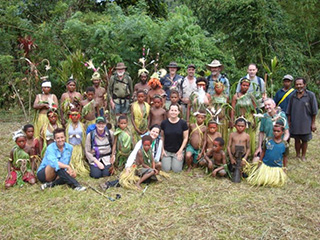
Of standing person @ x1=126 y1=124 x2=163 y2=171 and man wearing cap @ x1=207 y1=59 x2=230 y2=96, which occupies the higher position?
man wearing cap @ x1=207 y1=59 x2=230 y2=96

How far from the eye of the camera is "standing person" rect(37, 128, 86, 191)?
455 cm

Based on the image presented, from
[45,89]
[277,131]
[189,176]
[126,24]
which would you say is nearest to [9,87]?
[126,24]

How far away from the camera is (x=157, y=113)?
561 cm

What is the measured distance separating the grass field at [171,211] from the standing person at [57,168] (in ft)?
0.39

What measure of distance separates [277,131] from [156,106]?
1.89m

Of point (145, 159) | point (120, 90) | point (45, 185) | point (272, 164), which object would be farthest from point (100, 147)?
point (272, 164)

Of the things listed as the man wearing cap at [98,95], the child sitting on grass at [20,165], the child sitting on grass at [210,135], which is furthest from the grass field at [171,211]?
the man wearing cap at [98,95]

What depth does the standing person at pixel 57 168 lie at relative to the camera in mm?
4555

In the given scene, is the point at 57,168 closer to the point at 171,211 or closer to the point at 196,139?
the point at 171,211

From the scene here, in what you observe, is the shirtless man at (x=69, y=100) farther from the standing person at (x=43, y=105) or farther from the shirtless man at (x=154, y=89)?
the shirtless man at (x=154, y=89)

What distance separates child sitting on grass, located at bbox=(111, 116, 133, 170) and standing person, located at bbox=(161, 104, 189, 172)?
0.55m

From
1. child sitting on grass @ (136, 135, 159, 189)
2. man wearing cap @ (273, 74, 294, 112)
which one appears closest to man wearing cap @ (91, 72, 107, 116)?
child sitting on grass @ (136, 135, 159, 189)

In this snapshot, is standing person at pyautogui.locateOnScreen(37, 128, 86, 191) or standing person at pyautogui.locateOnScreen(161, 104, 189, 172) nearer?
standing person at pyautogui.locateOnScreen(37, 128, 86, 191)

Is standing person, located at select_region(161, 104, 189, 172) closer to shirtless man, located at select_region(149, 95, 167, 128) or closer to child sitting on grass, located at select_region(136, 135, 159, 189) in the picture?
shirtless man, located at select_region(149, 95, 167, 128)
